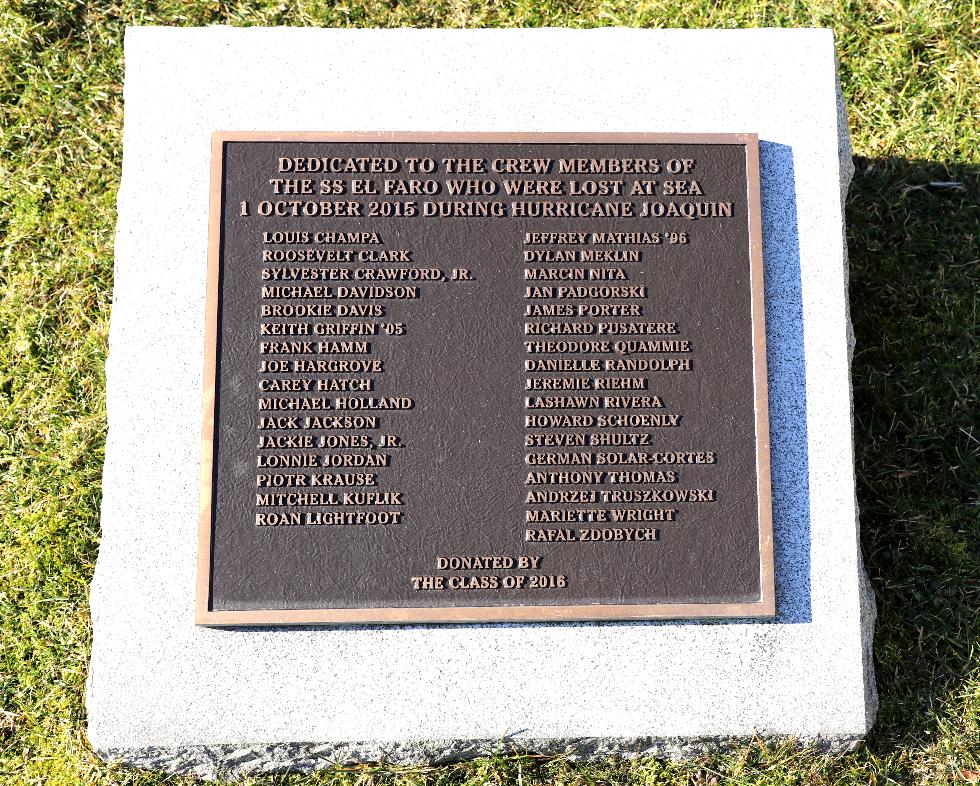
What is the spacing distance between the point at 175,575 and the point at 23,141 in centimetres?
258

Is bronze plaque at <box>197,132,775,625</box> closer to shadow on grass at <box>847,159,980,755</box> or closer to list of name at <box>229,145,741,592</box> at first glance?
list of name at <box>229,145,741,592</box>

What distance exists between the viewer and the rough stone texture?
328 centimetres

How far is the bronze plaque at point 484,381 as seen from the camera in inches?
129

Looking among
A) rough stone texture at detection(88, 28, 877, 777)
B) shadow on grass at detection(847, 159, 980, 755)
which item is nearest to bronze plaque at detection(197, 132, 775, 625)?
rough stone texture at detection(88, 28, 877, 777)

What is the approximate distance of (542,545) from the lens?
10.8 ft

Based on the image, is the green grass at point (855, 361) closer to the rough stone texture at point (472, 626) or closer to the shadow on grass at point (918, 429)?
the shadow on grass at point (918, 429)

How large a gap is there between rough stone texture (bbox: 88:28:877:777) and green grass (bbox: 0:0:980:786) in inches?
14.9

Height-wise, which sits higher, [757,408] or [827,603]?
[757,408]

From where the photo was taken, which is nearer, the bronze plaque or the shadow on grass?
the bronze plaque

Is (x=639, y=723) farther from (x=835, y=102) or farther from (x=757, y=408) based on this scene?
(x=835, y=102)

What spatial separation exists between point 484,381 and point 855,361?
2070mm

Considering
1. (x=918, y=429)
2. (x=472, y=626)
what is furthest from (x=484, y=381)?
(x=918, y=429)

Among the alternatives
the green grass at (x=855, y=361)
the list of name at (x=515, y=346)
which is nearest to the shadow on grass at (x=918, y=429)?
the green grass at (x=855, y=361)

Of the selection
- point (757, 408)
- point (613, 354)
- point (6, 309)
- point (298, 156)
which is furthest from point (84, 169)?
point (757, 408)
